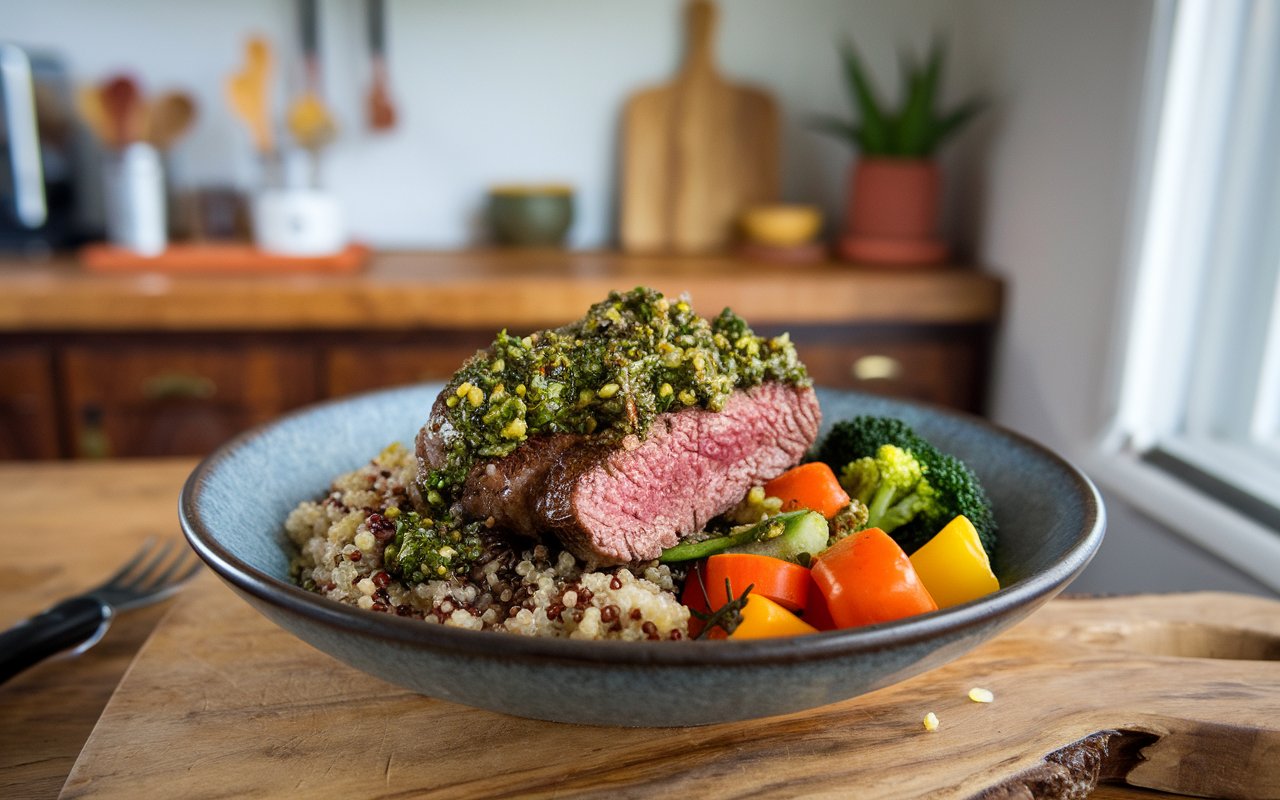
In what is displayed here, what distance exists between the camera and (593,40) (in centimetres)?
396

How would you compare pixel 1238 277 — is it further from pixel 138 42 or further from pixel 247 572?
pixel 138 42

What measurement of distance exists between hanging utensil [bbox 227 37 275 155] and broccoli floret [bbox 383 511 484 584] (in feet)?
9.31

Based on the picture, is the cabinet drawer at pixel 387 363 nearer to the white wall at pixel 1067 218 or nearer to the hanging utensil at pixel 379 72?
the hanging utensil at pixel 379 72

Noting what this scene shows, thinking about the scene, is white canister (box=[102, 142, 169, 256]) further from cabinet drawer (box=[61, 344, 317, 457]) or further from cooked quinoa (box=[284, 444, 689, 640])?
cooked quinoa (box=[284, 444, 689, 640])

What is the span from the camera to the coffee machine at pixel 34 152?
3.38 metres

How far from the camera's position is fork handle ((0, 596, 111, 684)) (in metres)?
1.21

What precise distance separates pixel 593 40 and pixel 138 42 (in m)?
1.75

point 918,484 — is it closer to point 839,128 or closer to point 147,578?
point 147,578

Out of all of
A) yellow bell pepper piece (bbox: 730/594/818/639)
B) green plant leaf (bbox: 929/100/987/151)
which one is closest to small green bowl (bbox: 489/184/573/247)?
green plant leaf (bbox: 929/100/987/151)

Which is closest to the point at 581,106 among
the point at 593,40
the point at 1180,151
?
the point at 593,40

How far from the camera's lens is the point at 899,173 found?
3.69 metres

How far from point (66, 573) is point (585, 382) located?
0.91 metres

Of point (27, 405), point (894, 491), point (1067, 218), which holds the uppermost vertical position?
point (1067, 218)

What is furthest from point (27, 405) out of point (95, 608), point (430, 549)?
point (430, 549)
